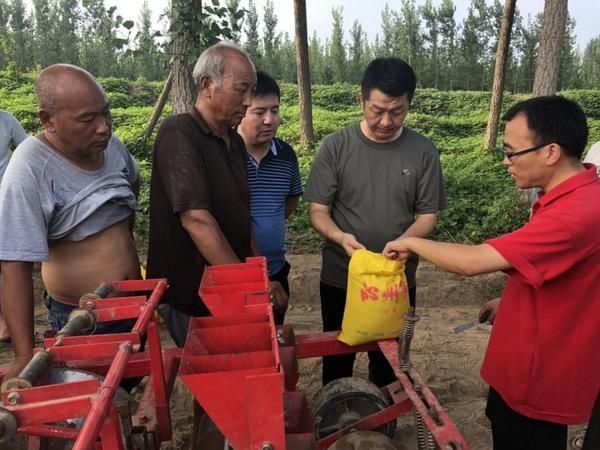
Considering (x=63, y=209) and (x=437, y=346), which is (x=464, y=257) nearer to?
(x=63, y=209)

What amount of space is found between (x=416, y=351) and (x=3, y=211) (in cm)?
319

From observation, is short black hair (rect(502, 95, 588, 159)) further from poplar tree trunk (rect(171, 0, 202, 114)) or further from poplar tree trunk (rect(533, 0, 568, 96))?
poplar tree trunk (rect(533, 0, 568, 96))

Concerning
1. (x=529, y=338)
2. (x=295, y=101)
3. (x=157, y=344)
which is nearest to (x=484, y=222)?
(x=529, y=338)

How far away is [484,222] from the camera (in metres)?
7.01

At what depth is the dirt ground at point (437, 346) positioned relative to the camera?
3.05 metres

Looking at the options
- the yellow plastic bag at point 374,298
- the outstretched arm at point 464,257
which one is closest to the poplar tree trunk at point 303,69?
the yellow plastic bag at point 374,298

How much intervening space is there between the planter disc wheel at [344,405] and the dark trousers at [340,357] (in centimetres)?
42

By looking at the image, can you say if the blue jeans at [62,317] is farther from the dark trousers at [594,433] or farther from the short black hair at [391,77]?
the dark trousers at [594,433]

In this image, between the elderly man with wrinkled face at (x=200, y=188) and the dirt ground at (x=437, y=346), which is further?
the dirt ground at (x=437, y=346)

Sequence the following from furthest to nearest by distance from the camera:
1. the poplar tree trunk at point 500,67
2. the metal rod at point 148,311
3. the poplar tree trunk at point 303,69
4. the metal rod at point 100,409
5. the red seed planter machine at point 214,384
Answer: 1. the poplar tree trunk at point 500,67
2. the poplar tree trunk at point 303,69
3. the metal rod at point 148,311
4. the red seed planter machine at point 214,384
5. the metal rod at point 100,409

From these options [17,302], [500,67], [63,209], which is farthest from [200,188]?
[500,67]

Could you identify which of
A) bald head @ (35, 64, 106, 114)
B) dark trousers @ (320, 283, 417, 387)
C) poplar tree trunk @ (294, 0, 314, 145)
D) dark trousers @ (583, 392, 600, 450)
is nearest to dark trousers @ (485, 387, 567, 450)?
dark trousers @ (583, 392, 600, 450)

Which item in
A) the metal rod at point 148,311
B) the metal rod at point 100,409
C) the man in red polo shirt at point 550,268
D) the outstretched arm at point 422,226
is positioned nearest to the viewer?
the metal rod at point 100,409

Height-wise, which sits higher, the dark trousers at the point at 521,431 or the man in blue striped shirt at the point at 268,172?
the man in blue striped shirt at the point at 268,172
